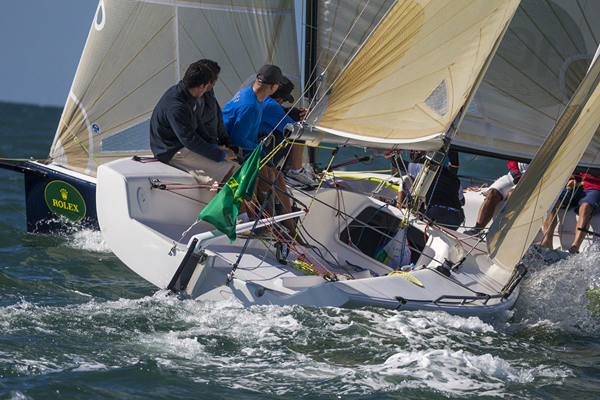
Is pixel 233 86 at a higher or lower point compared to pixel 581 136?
higher

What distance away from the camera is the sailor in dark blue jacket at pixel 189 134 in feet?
12.8

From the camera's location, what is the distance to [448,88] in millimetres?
3848

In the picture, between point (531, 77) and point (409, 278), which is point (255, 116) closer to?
point (409, 278)

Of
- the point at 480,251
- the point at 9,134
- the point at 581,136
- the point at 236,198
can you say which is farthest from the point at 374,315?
the point at 9,134

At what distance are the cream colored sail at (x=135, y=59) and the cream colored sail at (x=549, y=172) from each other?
3.51m

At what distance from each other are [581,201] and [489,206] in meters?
0.68

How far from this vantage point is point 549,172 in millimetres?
3691

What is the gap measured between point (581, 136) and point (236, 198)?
1904 mm

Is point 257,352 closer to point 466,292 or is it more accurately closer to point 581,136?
point 466,292

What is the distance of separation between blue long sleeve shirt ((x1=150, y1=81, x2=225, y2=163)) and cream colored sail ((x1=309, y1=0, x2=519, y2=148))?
2.47ft

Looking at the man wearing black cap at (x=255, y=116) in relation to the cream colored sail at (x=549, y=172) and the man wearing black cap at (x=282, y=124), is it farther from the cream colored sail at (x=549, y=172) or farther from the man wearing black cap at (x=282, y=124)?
the cream colored sail at (x=549, y=172)

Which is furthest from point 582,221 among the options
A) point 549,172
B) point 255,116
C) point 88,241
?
point 88,241

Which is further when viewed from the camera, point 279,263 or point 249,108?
point 249,108

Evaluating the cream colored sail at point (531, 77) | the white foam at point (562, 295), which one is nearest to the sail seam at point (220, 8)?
the cream colored sail at point (531, 77)
